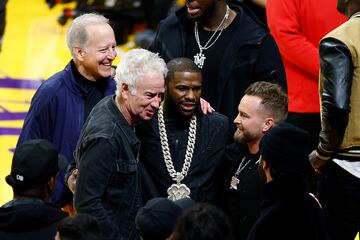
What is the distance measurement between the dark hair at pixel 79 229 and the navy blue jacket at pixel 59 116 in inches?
79.3

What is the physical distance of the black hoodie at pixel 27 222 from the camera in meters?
4.31

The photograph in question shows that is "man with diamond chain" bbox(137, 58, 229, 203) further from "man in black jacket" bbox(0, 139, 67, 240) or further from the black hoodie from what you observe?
the black hoodie

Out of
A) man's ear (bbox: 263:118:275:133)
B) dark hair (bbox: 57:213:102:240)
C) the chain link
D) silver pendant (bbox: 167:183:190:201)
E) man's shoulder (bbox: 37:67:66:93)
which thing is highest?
dark hair (bbox: 57:213:102:240)

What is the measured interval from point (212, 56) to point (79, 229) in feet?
7.98

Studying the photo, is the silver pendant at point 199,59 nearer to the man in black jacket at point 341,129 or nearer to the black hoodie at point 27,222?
the man in black jacket at point 341,129

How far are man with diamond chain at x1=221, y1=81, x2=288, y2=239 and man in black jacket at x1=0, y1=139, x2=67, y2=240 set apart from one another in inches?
40.8

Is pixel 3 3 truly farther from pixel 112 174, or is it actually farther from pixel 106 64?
pixel 112 174

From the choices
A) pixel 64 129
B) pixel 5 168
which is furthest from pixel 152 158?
pixel 5 168

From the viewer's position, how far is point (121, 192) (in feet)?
16.0

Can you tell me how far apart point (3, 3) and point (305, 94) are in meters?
4.85

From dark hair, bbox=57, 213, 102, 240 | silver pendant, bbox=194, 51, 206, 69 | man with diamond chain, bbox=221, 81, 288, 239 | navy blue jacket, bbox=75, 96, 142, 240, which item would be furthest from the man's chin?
dark hair, bbox=57, 213, 102, 240

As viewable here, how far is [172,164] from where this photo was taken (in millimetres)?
5246

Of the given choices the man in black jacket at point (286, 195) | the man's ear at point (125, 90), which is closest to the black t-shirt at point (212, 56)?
the man's ear at point (125, 90)

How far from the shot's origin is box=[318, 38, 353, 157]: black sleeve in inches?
209
